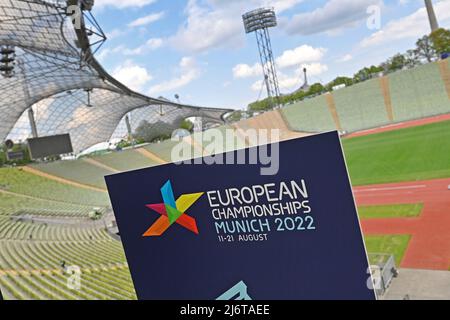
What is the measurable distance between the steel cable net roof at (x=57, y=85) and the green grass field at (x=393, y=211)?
1814 cm

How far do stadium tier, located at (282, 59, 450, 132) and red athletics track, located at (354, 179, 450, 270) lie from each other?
28502 millimetres

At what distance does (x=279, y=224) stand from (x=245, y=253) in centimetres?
60

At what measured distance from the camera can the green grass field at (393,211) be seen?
16594 mm

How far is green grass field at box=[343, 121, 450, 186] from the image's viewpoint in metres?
23.3

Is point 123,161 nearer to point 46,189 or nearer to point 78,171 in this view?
point 78,171

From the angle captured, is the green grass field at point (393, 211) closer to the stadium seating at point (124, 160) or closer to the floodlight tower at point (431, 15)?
the stadium seating at point (124, 160)

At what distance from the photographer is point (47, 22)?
26031 millimetres

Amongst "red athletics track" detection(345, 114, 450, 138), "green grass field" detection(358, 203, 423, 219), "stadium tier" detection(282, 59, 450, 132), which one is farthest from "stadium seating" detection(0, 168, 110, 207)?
"stadium tier" detection(282, 59, 450, 132)

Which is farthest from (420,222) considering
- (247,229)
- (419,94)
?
(419,94)

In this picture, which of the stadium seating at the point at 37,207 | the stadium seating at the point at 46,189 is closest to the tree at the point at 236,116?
the stadium seating at the point at 46,189

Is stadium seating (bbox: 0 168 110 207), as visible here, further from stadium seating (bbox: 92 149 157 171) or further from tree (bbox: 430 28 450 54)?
tree (bbox: 430 28 450 54)

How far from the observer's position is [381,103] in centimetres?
5041
